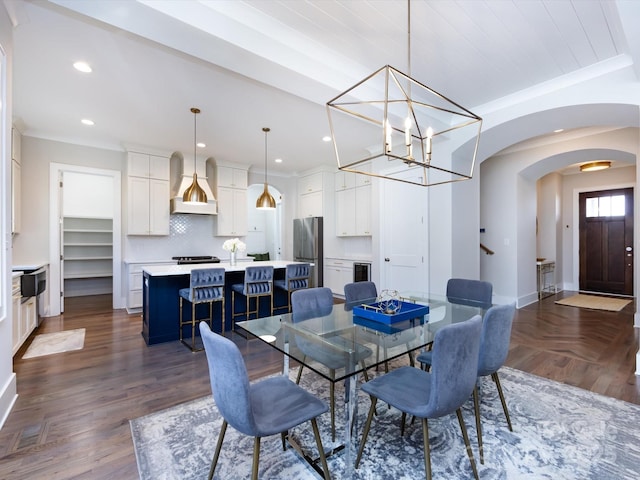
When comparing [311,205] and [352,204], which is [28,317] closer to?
[311,205]

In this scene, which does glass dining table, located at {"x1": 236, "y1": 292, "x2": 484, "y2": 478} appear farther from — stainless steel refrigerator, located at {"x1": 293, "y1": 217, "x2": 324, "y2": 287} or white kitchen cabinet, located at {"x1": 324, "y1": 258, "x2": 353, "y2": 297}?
Result: stainless steel refrigerator, located at {"x1": 293, "y1": 217, "x2": 324, "y2": 287}

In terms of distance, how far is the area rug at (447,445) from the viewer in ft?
5.49

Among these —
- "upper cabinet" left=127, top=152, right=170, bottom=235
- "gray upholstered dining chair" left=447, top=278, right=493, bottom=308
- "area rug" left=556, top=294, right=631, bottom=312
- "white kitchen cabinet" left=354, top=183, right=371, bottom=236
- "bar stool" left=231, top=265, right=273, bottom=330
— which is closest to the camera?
"gray upholstered dining chair" left=447, top=278, right=493, bottom=308

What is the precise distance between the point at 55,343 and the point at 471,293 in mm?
4631

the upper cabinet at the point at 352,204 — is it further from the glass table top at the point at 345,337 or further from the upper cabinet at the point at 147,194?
the glass table top at the point at 345,337

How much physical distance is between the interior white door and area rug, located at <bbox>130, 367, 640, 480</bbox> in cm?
251

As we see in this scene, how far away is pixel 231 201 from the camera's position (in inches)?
252

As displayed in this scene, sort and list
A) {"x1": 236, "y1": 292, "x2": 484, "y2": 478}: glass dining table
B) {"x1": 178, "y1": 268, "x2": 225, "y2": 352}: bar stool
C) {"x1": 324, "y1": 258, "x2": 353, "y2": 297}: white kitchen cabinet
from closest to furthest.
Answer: {"x1": 236, "y1": 292, "x2": 484, "y2": 478}: glass dining table → {"x1": 178, "y1": 268, "x2": 225, "y2": 352}: bar stool → {"x1": 324, "y1": 258, "x2": 353, "y2": 297}: white kitchen cabinet

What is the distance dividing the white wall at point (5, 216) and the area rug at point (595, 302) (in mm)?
7597

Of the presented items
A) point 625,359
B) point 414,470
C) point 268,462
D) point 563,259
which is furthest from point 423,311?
point 563,259

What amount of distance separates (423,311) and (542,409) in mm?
1090

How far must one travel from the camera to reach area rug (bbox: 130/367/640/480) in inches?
65.8

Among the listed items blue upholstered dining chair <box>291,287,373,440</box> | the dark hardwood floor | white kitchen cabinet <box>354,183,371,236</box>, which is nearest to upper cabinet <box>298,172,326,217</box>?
white kitchen cabinet <box>354,183,371,236</box>

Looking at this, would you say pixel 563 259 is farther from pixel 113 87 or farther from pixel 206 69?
pixel 113 87
